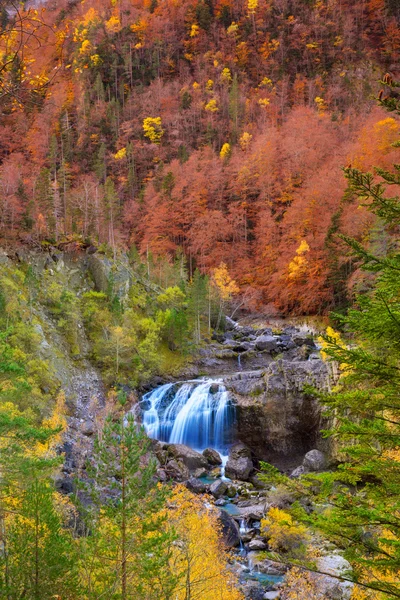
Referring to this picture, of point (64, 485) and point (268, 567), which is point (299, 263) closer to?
point (64, 485)

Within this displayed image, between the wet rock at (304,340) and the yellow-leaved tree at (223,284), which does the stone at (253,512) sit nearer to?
the wet rock at (304,340)

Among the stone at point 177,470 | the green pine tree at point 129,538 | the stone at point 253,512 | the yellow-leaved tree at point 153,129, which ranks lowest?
the stone at point 177,470

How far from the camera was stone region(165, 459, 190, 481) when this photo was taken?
24.3 meters

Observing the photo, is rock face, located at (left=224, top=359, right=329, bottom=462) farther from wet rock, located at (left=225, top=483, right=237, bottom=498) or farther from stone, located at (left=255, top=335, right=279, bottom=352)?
stone, located at (left=255, top=335, right=279, bottom=352)

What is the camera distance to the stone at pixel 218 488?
74.7 feet

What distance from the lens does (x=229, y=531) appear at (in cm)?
1852

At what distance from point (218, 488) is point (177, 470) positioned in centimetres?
288

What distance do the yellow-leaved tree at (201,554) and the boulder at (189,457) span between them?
5.94 m

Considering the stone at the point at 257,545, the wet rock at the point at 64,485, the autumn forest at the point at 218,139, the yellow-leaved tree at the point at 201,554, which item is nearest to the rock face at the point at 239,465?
the yellow-leaved tree at the point at 201,554

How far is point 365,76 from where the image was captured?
92438 mm

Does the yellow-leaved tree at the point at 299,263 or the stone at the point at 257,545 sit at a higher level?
the yellow-leaved tree at the point at 299,263

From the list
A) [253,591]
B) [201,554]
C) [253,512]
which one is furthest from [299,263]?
[201,554]

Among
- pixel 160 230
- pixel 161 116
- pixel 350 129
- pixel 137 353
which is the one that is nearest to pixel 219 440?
pixel 137 353

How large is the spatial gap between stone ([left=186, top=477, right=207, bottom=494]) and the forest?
77 millimetres
